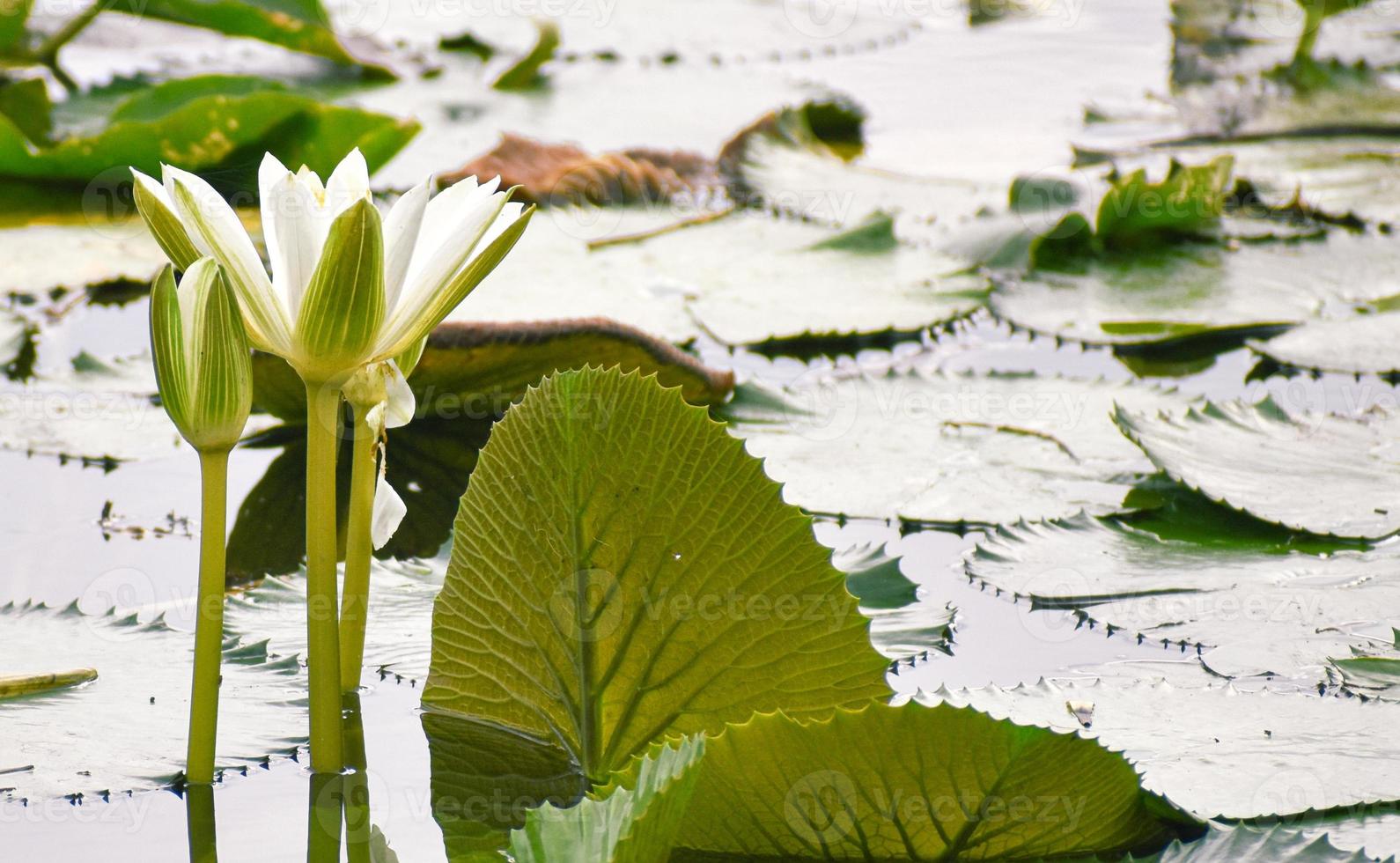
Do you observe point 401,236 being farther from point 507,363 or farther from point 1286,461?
point 1286,461

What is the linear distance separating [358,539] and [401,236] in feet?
0.63

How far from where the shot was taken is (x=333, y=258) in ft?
2.19

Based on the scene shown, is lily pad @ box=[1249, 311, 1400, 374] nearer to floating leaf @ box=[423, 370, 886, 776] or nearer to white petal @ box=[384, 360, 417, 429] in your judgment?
floating leaf @ box=[423, 370, 886, 776]

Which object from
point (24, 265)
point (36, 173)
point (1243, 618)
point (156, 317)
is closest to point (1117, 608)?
point (1243, 618)

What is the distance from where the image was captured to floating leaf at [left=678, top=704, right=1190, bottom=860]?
2.24 feet

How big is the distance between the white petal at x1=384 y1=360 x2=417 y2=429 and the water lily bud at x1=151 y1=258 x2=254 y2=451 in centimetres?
8

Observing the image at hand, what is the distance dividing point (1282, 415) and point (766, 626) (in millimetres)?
755

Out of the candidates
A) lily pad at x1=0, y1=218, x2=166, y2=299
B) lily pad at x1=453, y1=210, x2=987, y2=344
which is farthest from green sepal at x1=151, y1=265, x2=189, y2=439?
lily pad at x1=0, y1=218, x2=166, y2=299

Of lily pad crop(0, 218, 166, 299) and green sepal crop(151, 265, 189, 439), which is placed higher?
green sepal crop(151, 265, 189, 439)

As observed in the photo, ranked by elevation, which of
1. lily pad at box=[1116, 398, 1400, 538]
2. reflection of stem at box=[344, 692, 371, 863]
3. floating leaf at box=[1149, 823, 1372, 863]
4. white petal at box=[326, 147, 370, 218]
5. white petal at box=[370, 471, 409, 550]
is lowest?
reflection of stem at box=[344, 692, 371, 863]

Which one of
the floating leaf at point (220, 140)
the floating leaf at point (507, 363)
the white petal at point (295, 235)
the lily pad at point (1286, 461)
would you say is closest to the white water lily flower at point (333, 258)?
the white petal at point (295, 235)

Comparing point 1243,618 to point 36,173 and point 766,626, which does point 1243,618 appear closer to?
point 766,626

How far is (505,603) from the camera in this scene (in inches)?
31.3

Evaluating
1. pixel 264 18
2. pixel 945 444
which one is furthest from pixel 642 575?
pixel 264 18
